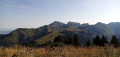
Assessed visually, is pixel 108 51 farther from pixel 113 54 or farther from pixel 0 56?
pixel 0 56

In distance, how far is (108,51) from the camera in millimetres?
4926

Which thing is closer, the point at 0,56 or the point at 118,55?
the point at 118,55

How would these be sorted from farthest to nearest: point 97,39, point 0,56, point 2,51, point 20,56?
1. point 97,39
2. point 2,51
3. point 0,56
4. point 20,56

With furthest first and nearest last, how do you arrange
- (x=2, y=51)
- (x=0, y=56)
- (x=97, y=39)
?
(x=97, y=39) < (x=2, y=51) < (x=0, y=56)

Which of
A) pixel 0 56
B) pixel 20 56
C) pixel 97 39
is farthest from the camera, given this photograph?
pixel 97 39

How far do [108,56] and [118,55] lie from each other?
55cm

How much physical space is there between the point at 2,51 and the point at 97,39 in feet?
97.4

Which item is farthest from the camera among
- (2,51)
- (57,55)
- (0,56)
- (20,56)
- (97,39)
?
(97,39)

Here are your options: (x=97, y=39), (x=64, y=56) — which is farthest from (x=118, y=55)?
(x=97, y=39)

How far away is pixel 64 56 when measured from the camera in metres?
5.07

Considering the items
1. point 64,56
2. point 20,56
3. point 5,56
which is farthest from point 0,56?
point 64,56

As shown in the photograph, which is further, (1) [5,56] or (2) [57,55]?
(1) [5,56]

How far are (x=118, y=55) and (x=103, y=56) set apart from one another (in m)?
0.49

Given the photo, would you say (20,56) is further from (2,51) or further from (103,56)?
(2,51)
